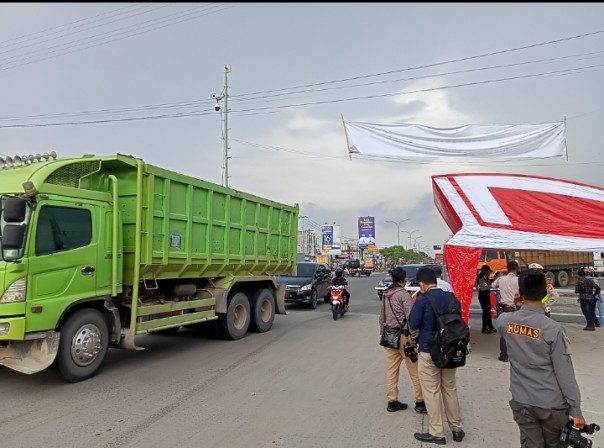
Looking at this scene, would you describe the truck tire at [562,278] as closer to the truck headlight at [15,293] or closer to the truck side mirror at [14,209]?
the truck headlight at [15,293]

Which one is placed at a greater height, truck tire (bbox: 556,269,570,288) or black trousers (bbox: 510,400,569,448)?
black trousers (bbox: 510,400,569,448)

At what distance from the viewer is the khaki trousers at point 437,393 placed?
4.28 meters

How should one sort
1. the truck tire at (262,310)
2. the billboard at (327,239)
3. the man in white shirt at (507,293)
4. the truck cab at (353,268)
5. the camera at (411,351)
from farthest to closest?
the billboard at (327,239), the truck cab at (353,268), the truck tire at (262,310), the man in white shirt at (507,293), the camera at (411,351)

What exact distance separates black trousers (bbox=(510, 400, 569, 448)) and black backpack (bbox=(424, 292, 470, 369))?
96cm

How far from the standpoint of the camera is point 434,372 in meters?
4.30

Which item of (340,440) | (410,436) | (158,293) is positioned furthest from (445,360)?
(158,293)

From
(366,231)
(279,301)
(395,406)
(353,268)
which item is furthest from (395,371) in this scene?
(366,231)

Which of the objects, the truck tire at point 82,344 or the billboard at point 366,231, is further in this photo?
the billboard at point 366,231

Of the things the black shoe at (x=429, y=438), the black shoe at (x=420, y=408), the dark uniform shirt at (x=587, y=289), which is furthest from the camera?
the dark uniform shirt at (x=587, y=289)

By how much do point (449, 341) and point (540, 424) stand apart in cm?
111

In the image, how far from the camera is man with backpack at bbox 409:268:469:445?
168 inches

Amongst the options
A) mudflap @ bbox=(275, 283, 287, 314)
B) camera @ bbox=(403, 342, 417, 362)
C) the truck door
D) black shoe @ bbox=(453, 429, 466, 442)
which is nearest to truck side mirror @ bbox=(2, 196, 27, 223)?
the truck door

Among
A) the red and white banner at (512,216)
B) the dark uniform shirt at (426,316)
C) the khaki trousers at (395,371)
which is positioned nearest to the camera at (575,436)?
the dark uniform shirt at (426,316)

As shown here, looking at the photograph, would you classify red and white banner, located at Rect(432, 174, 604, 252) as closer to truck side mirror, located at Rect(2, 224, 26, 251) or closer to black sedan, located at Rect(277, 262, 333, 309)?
truck side mirror, located at Rect(2, 224, 26, 251)
